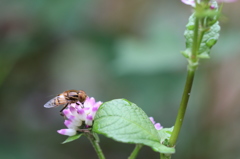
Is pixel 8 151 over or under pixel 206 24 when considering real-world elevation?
under

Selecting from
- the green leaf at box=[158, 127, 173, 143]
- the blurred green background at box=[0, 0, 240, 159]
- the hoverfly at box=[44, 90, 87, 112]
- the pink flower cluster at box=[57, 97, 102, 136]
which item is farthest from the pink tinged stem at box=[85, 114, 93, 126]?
the blurred green background at box=[0, 0, 240, 159]

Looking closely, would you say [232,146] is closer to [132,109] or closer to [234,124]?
[234,124]

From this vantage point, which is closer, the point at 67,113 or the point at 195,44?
the point at 195,44

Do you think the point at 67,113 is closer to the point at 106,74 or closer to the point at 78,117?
the point at 78,117

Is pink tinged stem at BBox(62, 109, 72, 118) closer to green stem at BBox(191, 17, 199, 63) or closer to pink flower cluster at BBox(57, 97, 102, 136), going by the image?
pink flower cluster at BBox(57, 97, 102, 136)

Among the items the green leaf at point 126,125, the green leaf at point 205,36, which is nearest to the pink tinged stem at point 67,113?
the green leaf at point 126,125

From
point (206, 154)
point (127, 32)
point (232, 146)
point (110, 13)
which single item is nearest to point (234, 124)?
point (232, 146)

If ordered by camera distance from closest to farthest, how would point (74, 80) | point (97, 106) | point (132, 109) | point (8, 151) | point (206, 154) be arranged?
1. point (132, 109)
2. point (97, 106)
3. point (206, 154)
4. point (8, 151)
5. point (74, 80)

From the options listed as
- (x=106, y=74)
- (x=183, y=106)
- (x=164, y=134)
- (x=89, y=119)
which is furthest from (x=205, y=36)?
(x=106, y=74)
